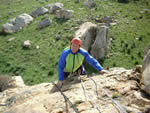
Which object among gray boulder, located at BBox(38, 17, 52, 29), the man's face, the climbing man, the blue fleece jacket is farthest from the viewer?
gray boulder, located at BBox(38, 17, 52, 29)

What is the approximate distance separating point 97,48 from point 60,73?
9120 millimetres

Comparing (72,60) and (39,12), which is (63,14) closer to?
(39,12)

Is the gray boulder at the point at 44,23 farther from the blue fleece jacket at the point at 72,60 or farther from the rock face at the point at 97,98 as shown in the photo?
the rock face at the point at 97,98

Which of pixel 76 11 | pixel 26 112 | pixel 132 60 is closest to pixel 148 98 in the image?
pixel 26 112

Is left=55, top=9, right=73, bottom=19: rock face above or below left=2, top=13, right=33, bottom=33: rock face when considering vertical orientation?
above

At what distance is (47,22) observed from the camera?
2044 cm

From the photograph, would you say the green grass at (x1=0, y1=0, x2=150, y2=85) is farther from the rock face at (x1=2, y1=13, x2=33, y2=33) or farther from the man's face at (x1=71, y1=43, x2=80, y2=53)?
the man's face at (x1=71, y1=43, x2=80, y2=53)

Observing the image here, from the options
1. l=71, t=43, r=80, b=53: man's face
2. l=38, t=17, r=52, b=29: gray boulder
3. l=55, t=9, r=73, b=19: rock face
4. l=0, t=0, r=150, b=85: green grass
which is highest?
l=55, t=9, r=73, b=19: rock face

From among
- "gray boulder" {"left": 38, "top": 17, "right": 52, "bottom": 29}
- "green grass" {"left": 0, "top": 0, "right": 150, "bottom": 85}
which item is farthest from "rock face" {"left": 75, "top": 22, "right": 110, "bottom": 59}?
"gray boulder" {"left": 38, "top": 17, "right": 52, "bottom": 29}

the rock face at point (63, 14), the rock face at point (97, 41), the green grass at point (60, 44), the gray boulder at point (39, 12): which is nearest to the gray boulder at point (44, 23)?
the green grass at point (60, 44)

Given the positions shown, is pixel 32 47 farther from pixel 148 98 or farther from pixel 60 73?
pixel 148 98

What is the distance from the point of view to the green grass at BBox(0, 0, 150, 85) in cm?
1364

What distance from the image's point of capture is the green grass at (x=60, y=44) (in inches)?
537

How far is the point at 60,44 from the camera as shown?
16.6m
